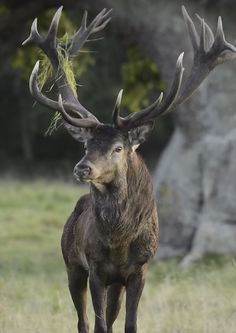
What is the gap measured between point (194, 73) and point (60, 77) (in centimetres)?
119

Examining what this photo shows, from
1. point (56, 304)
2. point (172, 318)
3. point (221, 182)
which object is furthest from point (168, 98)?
point (221, 182)

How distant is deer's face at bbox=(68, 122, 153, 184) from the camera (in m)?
8.06

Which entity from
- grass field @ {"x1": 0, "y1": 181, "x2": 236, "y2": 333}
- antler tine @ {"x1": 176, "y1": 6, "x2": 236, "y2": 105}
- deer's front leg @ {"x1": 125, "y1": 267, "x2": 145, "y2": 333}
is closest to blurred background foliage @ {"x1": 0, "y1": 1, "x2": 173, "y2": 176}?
grass field @ {"x1": 0, "y1": 181, "x2": 236, "y2": 333}

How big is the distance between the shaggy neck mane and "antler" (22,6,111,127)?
1.56 feet

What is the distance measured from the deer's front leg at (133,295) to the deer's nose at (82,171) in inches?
41.1

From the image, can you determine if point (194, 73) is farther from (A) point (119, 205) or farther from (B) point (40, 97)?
(A) point (119, 205)

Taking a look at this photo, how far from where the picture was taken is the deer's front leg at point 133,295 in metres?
8.62

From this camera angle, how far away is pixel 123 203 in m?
8.58

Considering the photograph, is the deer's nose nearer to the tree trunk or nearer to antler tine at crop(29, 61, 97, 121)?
antler tine at crop(29, 61, 97, 121)

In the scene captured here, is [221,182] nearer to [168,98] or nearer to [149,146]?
[168,98]

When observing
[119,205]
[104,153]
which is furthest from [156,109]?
[119,205]

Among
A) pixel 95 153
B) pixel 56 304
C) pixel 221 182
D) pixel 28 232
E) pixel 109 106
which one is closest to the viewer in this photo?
pixel 95 153

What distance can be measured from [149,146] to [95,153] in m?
33.4

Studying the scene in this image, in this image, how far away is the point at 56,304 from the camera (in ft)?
37.0
